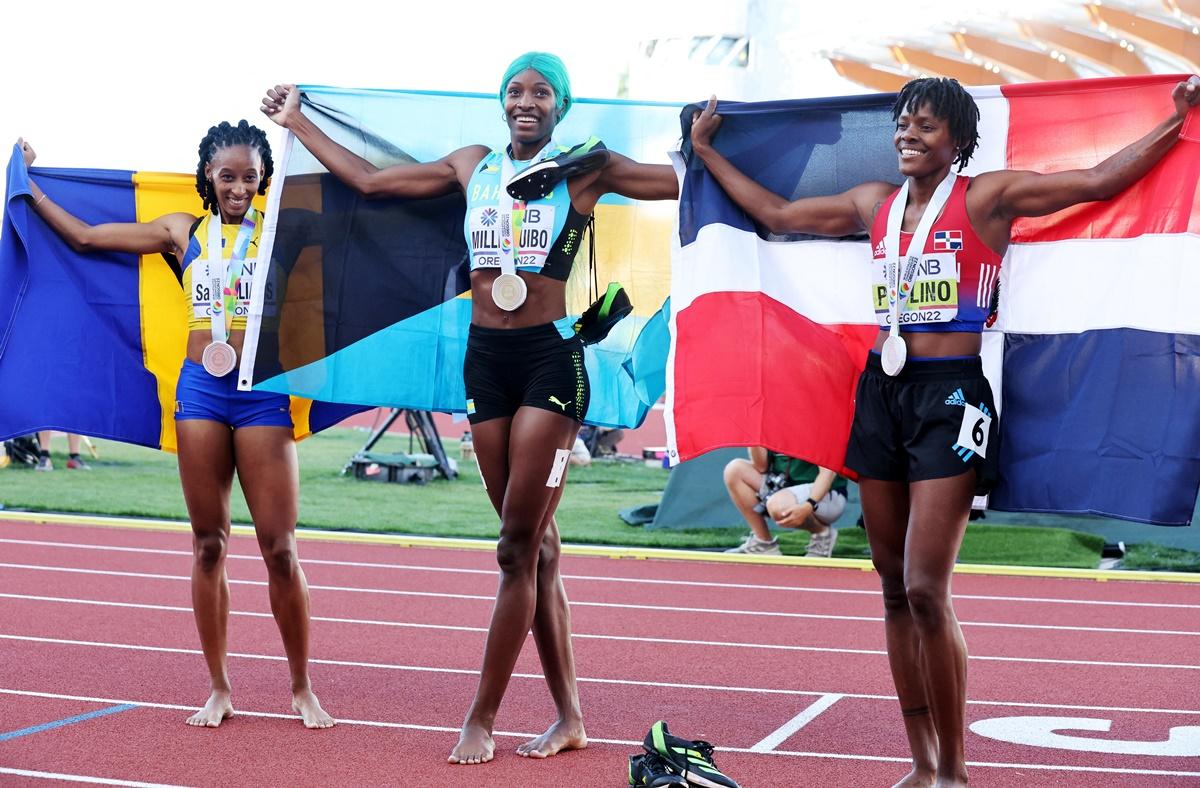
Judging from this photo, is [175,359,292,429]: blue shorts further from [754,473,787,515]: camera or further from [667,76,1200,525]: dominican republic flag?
[754,473,787,515]: camera

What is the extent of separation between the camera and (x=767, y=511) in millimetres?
10023

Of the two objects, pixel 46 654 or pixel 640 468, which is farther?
pixel 640 468

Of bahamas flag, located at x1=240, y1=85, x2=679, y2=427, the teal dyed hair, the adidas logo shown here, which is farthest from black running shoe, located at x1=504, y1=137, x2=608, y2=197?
the adidas logo

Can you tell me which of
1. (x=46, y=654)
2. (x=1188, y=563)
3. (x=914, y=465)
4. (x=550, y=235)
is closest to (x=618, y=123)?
(x=550, y=235)

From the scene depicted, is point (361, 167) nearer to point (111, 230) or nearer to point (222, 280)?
point (222, 280)

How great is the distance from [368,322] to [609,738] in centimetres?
176

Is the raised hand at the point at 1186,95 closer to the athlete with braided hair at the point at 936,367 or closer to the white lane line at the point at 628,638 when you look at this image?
the athlete with braided hair at the point at 936,367

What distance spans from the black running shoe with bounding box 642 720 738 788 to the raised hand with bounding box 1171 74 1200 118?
91.3 inches

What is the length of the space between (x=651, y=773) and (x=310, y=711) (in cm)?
145

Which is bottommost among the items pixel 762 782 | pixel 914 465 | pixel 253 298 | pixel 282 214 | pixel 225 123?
pixel 762 782

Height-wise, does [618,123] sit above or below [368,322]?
above

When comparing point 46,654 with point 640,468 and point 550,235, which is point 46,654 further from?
point 640,468

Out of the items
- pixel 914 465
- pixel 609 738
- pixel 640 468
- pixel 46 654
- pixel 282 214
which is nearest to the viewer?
pixel 914 465

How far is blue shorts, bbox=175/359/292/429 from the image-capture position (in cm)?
486
